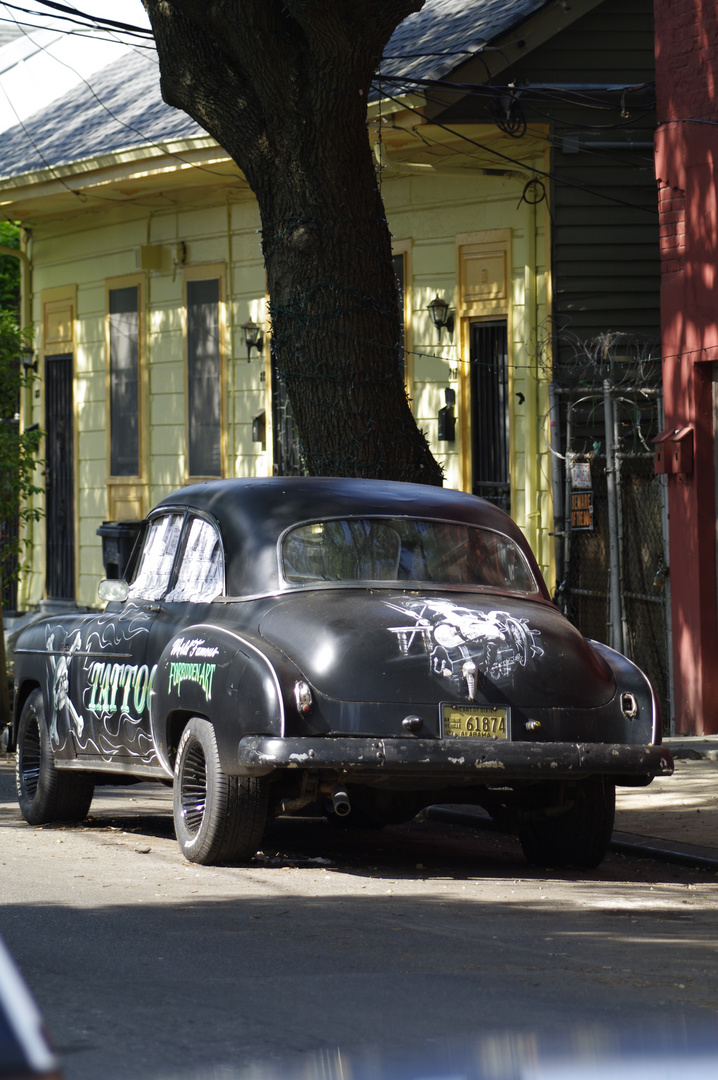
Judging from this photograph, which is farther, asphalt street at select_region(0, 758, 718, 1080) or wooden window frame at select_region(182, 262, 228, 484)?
wooden window frame at select_region(182, 262, 228, 484)

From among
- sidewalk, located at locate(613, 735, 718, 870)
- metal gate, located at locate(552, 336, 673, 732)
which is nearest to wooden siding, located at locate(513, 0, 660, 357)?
metal gate, located at locate(552, 336, 673, 732)

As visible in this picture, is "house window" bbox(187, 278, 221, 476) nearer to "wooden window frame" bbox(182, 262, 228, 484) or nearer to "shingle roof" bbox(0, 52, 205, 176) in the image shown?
"wooden window frame" bbox(182, 262, 228, 484)

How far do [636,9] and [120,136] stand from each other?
6262mm

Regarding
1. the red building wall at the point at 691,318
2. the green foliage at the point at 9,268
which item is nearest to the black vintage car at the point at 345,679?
the red building wall at the point at 691,318

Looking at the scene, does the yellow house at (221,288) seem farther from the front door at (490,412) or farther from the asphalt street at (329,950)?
the asphalt street at (329,950)

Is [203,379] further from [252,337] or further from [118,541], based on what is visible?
[118,541]

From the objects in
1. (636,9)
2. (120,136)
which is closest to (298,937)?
(636,9)

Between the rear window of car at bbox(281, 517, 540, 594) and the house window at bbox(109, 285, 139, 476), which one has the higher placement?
the house window at bbox(109, 285, 139, 476)

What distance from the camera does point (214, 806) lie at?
7.51 metres

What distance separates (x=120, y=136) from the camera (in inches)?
750

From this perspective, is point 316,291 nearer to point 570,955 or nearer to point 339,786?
point 339,786

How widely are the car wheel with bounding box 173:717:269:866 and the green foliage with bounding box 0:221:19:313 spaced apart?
19.3 m

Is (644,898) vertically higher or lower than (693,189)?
lower

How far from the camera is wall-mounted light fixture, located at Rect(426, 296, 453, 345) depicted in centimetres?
1656
